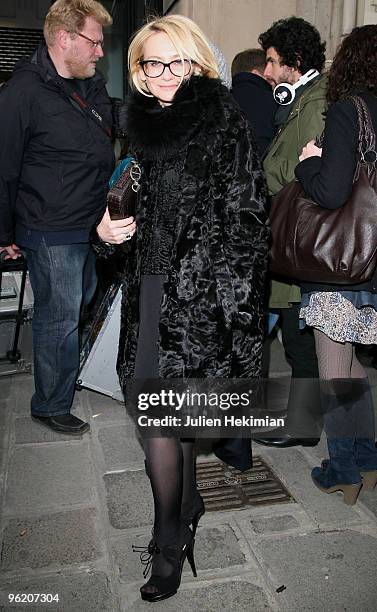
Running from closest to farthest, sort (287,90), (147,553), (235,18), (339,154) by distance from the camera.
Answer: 1. (339,154)
2. (147,553)
3. (287,90)
4. (235,18)

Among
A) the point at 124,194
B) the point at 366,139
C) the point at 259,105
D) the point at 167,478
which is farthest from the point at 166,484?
the point at 259,105

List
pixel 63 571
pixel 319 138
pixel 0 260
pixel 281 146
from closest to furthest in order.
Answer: pixel 63 571
pixel 319 138
pixel 281 146
pixel 0 260

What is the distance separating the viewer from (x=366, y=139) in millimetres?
2506

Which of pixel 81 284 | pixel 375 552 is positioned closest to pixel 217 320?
pixel 375 552

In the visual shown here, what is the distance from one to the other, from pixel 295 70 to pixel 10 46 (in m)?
6.85

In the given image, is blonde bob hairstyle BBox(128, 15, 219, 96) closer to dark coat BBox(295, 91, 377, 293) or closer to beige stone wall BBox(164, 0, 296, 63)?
dark coat BBox(295, 91, 377, 293)

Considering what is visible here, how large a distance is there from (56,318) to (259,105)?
173 centimetres

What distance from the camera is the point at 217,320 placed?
7.38 ft

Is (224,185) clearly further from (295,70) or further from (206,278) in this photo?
(295,70)

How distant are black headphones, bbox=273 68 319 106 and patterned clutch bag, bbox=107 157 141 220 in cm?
135

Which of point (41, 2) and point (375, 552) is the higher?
point (41, 2)

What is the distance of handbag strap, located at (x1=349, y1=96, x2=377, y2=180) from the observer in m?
2.50

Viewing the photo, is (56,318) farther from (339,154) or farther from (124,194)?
(339,154)

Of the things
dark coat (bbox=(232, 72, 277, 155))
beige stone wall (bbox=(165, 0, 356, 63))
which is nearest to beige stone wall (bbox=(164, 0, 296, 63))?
beige stone wall (bbox=(165, 0, 356, 63))
